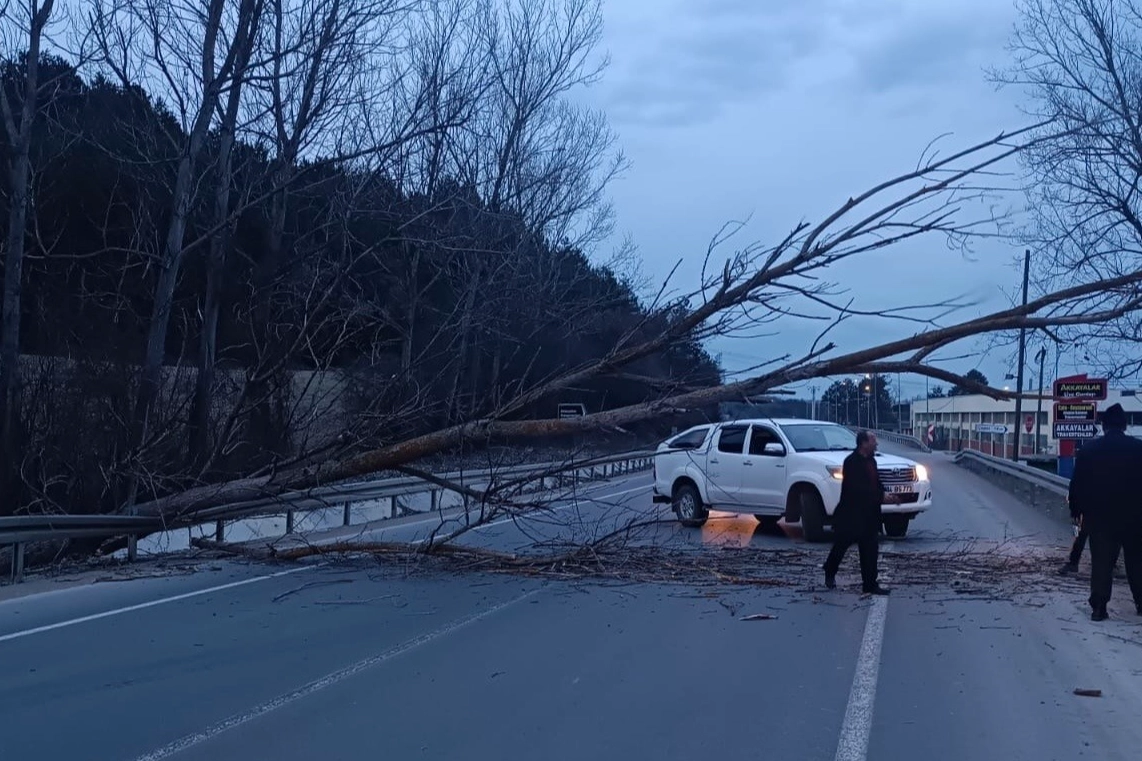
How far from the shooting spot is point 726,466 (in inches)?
779

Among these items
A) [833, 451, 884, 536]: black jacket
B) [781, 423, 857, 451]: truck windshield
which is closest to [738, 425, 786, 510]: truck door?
[781, 423, 857, 451]: truck windshield

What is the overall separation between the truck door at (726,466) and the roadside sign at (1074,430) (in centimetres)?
804

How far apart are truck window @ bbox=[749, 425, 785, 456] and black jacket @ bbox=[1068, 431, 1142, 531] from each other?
805 cm

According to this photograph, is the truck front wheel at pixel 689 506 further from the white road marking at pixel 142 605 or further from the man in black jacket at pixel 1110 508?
the man in black jacket at pixel 1110 508

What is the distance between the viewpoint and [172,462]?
16.5 meters

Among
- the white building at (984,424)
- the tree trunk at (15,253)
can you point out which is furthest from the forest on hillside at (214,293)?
the white building at (984,424)

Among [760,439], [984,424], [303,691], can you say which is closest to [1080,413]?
[760,439]

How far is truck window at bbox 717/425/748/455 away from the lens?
19672 millimetres

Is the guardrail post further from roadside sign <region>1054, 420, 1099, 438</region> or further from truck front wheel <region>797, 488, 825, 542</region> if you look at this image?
roadside sign <region>1054, 420, 1099, 438</region>

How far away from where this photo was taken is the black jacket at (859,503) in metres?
12.2

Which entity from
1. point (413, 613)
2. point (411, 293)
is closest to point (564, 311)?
point (411, 293)

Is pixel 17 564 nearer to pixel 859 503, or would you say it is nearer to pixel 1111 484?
pixel 859 503

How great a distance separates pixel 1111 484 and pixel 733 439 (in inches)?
361

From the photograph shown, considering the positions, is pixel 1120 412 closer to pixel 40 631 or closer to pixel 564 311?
pixel 40 631
